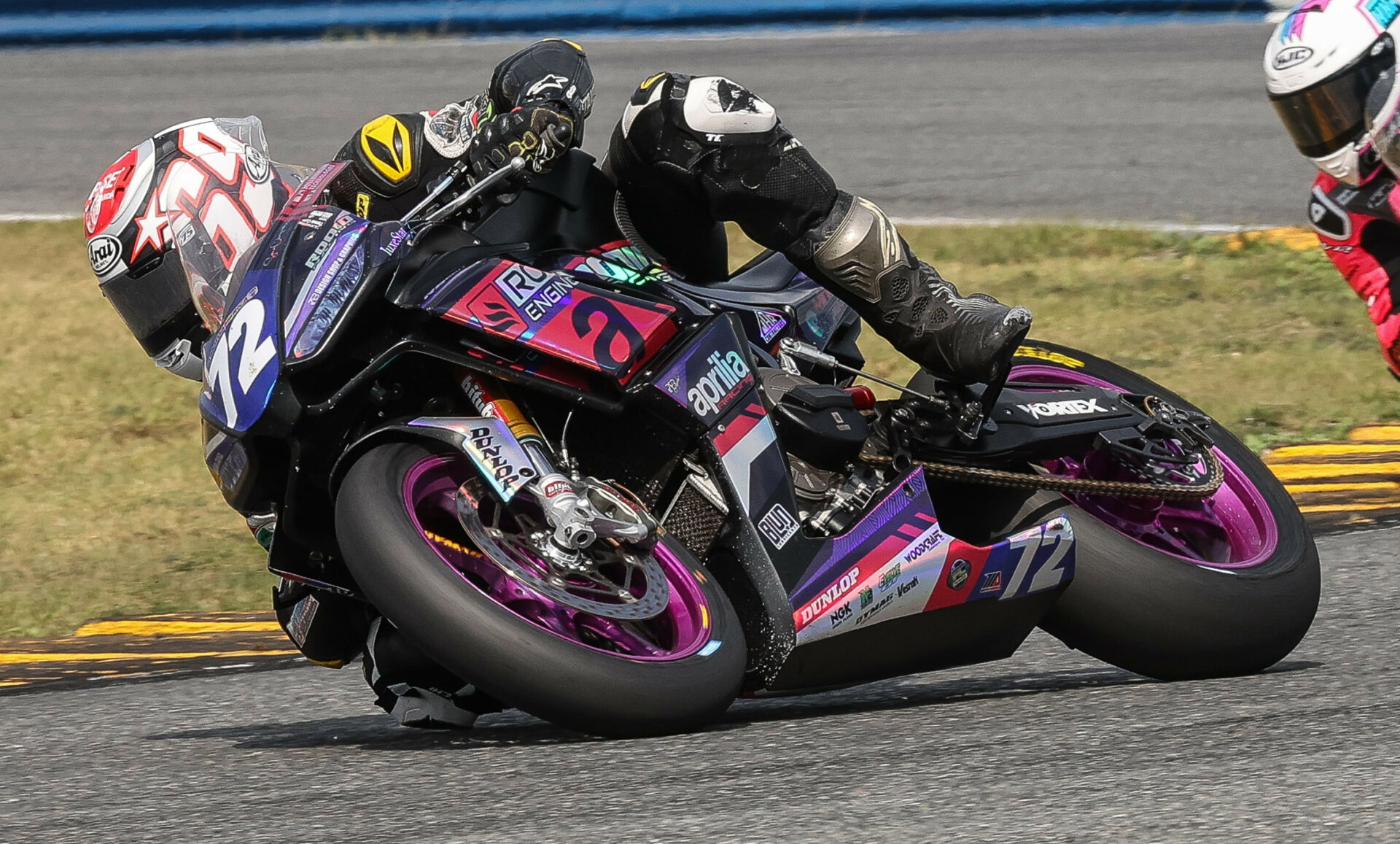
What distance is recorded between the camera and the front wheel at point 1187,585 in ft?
12.5

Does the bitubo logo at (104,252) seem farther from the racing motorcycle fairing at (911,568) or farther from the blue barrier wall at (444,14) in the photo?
the blue barrier wall at (444,14)

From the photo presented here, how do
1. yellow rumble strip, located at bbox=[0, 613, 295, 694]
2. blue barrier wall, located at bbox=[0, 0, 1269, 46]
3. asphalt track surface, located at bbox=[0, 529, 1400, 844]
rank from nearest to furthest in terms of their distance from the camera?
asphalt track surface, located at bbox=[0, 529, 1400, 844] → yellow rumble strip, located at bbox=[0, 613, 295, 694] → blue barrier wall, located at bbox=[0, 0, 1269, 46]

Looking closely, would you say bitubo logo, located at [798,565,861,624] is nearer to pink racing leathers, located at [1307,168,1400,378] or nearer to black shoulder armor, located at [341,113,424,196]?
black shoulder armor, located at [341,113,424,196]

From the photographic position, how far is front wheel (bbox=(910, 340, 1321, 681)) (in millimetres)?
3816

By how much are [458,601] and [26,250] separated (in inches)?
317

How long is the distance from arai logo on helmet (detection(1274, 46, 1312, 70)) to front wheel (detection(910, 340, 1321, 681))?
173cm

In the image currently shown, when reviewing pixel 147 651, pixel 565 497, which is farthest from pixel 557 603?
pixel 147 651

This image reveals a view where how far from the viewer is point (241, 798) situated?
3213 millimetres

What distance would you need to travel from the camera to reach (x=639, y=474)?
11.9 feet

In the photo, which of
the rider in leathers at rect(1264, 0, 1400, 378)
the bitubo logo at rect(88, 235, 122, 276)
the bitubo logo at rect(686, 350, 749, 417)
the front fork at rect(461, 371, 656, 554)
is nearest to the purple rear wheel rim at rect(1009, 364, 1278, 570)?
the bitubo logo at rect(686, 350, 749, 417)

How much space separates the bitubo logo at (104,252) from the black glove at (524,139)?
75 cm

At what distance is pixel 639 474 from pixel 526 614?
0.40 meters

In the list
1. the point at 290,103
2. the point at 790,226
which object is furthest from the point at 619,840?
the point at 290,103

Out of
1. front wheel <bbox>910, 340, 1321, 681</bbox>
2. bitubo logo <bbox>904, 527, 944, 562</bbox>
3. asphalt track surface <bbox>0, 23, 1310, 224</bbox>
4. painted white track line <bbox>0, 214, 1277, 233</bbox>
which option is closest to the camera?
bitubo logo <bbox>904, 527, 944, 562</bbox>
